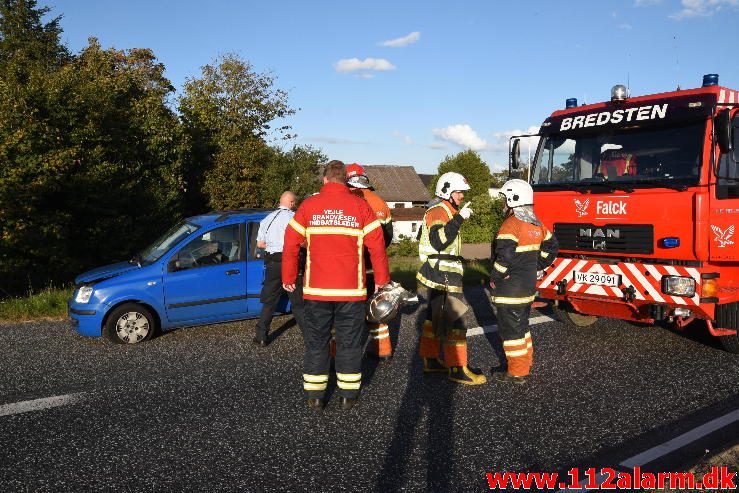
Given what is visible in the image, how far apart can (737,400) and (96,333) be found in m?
6.67

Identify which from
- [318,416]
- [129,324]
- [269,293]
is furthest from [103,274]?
[318,416]

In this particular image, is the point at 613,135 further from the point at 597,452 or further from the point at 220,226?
the point at 220,226

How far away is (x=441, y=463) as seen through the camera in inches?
162

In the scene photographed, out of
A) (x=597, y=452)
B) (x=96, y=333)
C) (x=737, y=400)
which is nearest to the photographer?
(x=597, y=452)

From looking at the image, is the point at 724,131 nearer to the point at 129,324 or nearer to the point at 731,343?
the point at 731,343

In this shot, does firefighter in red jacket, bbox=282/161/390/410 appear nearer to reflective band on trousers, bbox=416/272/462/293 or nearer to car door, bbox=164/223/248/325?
reflective band on trousers, bbox=416/272/462/293

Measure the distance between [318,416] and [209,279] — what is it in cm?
337

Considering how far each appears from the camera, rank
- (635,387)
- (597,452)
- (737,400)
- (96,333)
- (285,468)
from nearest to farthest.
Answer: (285,468) < (597,452) < (737,400) < (635,387) < (96,333)

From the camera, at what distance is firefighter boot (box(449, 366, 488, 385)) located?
5875 millimetres

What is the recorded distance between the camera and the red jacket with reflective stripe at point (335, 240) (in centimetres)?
512

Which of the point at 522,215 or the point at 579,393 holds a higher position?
the point at 522,215

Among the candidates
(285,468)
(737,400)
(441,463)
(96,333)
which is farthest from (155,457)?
(737,400)

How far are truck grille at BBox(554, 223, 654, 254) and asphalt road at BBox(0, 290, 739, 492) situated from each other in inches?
46.8

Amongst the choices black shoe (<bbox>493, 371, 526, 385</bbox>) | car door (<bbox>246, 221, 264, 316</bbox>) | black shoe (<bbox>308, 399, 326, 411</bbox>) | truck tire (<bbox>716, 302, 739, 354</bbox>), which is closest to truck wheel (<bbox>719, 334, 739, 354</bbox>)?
truck tire (<bbox>716, 302, 739, 354</bbox>)
